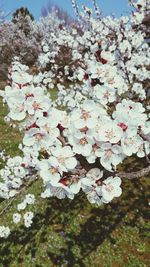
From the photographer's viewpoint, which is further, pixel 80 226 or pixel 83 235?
pixel 80 226

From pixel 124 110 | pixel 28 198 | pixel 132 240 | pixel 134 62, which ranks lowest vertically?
pixel 132 240

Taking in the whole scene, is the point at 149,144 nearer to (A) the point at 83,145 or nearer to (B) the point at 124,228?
(A) the point at 83,145

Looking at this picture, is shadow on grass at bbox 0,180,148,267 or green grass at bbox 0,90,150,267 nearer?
green grass at bbox 0,90,150,267

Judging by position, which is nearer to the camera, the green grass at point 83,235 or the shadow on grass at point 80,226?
the green grass at point 83,235

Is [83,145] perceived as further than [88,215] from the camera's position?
No

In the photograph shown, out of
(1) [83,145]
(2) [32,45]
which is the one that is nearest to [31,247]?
(1) [83,145]

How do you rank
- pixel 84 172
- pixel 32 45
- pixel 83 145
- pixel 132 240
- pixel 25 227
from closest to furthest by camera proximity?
pixel 83 145
pixel 84 172
pixel 132 240
pixel 25 227
pixel 32 45
